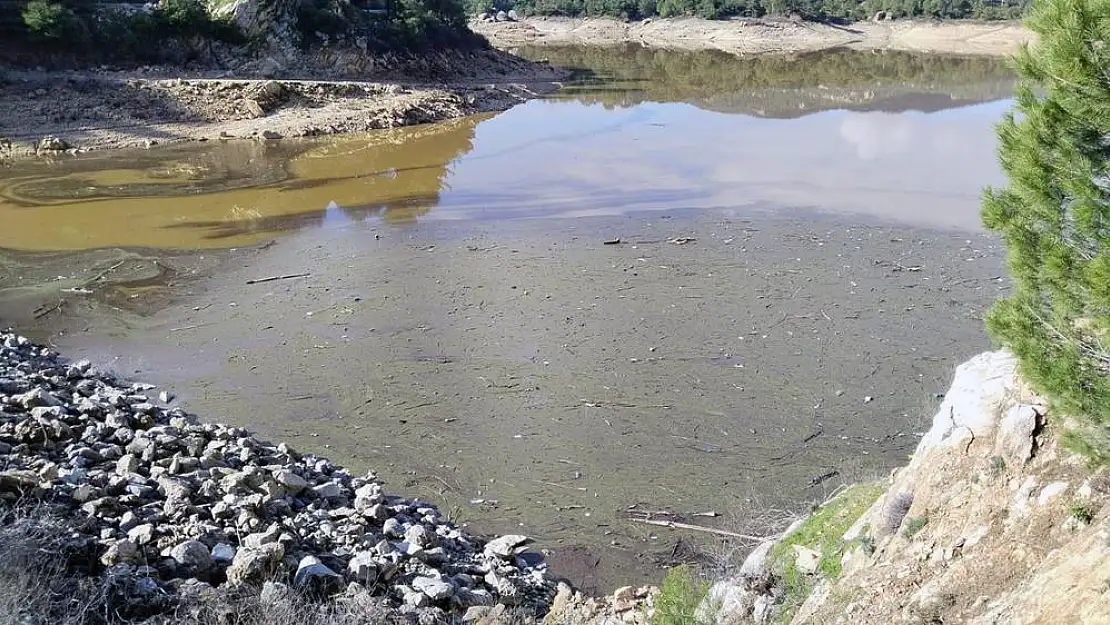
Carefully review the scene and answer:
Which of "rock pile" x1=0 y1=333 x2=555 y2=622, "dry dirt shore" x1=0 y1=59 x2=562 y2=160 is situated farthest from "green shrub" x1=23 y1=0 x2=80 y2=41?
"rock pile" x1=0 y1=333 x2=555 y2=622

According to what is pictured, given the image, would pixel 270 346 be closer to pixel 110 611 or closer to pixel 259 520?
pixel 259 520

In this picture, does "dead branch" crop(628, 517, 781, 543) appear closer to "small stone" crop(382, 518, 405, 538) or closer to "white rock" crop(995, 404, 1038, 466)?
"small stone" crop(382, 518, 405, 538)

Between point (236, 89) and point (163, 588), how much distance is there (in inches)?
1141

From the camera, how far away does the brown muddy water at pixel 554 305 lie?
8953 millimetres

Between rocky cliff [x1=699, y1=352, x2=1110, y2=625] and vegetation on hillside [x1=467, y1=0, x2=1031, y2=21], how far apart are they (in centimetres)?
6350

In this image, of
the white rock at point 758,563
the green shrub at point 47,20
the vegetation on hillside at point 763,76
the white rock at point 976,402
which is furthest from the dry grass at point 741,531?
the green shrub at point 47,20

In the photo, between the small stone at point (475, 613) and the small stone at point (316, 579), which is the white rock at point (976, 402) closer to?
the small stone at point (475, 613)

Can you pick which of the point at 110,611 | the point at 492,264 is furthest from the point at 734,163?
the point at 110,611

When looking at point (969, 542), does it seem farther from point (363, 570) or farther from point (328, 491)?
point (328, 491)

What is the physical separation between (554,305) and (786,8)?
6306cm

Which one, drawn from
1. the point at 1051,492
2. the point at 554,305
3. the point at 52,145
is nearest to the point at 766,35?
the point at 52,145

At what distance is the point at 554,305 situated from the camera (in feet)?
43.4

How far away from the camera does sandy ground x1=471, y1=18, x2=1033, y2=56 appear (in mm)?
58375

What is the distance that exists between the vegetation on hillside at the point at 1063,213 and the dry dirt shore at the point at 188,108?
26261mm
